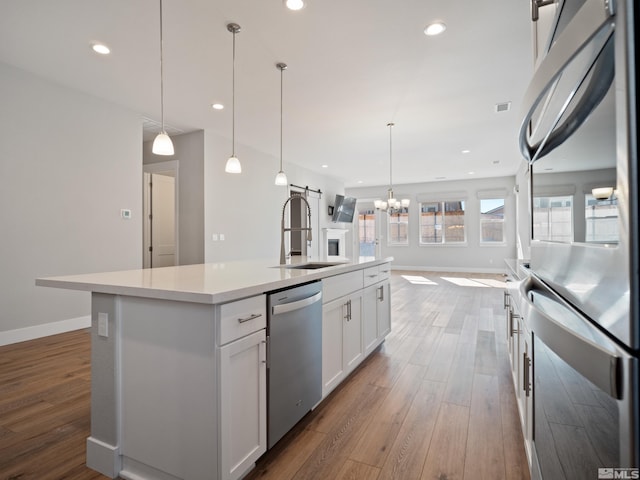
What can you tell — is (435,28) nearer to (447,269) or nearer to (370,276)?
(370,276)

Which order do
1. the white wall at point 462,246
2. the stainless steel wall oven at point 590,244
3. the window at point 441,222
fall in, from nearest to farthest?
1. the stainless steel wall oven at point 590,244
2. the white wall at point 462,246
3. the window at point 441,222

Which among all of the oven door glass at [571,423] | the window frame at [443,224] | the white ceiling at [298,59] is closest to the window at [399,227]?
the window frame at [443,224]

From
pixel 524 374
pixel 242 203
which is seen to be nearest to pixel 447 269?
pixel 242 203

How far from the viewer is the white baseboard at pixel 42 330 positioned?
344cm

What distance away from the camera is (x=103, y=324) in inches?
61.9

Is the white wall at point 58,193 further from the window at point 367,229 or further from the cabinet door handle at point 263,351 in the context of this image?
the window at point 367,229

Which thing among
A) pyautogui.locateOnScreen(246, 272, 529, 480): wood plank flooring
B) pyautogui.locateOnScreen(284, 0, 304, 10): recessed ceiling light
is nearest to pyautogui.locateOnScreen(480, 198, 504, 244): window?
pyautogui.locateOnScreen(246, 272, 529, 480): wood plank flooring

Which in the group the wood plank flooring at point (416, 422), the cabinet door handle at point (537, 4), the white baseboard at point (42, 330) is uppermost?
the cabinet door handle at point (537, 4)

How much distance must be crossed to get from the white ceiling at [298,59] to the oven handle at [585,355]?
8.69 ft

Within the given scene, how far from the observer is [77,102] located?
3.98 m

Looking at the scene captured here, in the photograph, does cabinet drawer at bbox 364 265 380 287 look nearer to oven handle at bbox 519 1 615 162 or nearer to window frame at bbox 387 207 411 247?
oven handle at bbox 519 1 615 162

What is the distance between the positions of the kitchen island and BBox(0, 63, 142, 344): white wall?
2.68 metres

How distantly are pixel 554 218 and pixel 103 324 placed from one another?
182 centimetres

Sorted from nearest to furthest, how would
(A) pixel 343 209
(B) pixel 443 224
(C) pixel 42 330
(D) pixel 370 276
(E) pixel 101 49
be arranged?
(D) pixel 370 276, (E) pixel 101 49, (C) pixel 42 330, (A) pixel 343 209, (B) pixel 443 224
